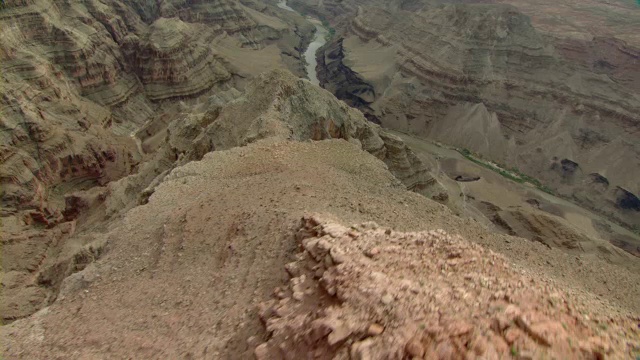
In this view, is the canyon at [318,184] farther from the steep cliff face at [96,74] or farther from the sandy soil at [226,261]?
the steep cliff face at [96,74]

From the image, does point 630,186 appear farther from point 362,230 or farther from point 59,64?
point 59,64

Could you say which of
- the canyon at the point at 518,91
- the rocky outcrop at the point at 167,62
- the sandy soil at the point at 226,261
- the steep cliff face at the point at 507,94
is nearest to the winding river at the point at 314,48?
the canyon at the point at 518,91

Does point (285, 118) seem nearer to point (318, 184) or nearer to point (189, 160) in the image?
point (189, 160)

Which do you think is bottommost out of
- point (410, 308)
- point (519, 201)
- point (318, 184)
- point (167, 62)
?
point (519, 201)

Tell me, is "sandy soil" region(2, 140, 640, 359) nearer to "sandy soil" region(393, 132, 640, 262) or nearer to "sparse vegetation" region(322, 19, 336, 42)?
"sandy soil" region(393, 132, 640, 262)

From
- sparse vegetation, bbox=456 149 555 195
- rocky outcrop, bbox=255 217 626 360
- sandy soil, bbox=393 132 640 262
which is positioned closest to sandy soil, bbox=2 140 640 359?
rocky outcrop, bbox=255 217 626 360

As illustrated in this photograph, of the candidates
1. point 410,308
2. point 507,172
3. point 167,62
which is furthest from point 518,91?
point 410,308
